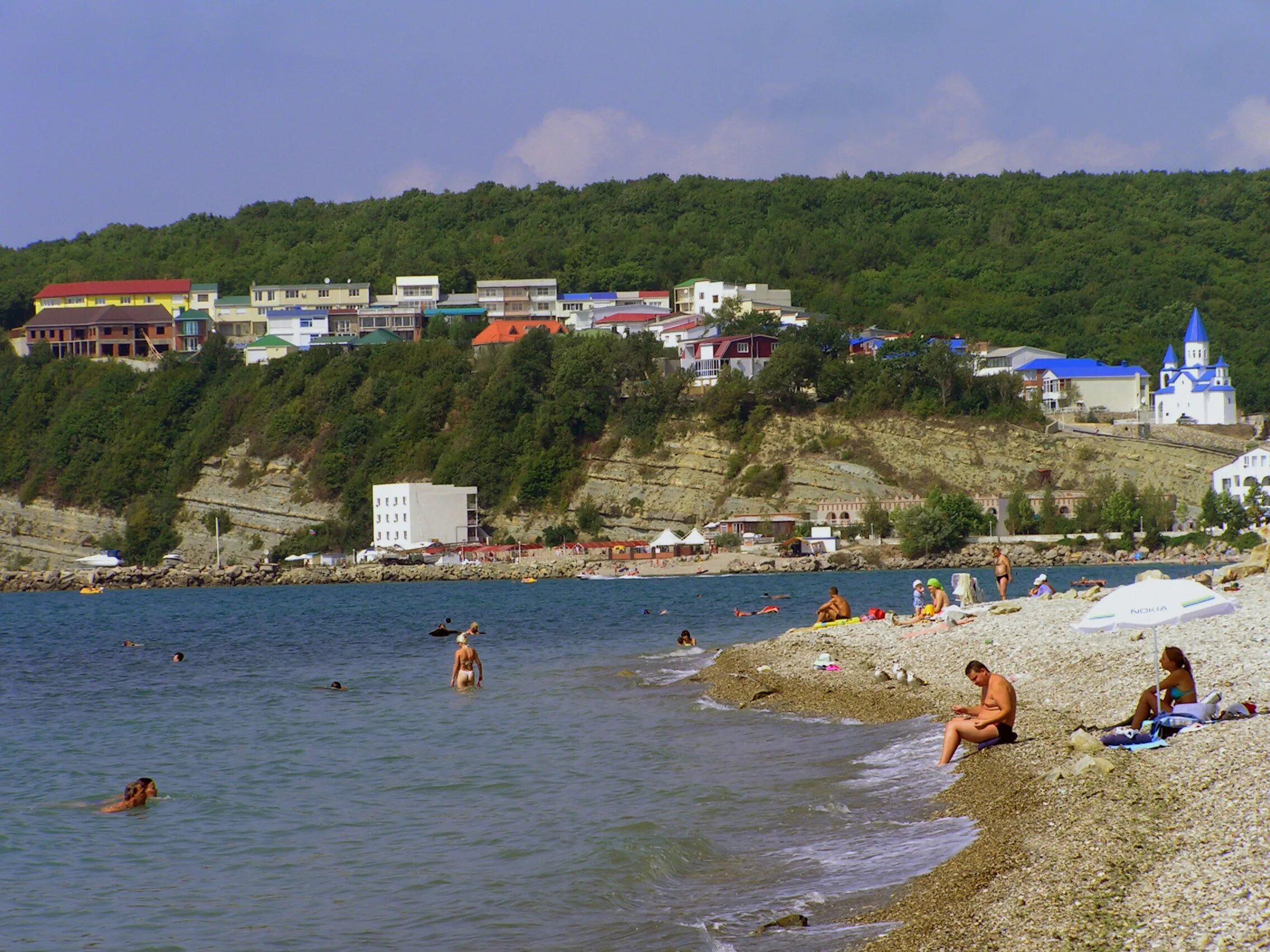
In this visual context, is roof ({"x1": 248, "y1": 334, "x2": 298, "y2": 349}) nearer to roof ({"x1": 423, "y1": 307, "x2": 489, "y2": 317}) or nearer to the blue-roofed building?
roof ({"x1": 423, "y1": 307, "x2": 489, "y2": 317})

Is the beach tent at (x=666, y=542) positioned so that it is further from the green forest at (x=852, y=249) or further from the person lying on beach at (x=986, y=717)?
the person lying on beach at (x=986, y=717)

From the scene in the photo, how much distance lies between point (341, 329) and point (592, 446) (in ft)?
121

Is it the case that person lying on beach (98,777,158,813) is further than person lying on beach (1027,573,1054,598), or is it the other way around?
person lying on beach (1027,573,1054,598)

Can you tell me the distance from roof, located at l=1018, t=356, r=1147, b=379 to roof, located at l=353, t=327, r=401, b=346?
4825cm

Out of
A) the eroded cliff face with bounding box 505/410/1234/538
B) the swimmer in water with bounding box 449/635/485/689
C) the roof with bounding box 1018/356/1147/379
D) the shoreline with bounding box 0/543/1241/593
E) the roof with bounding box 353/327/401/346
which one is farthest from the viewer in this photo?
the roof with bounding box 353/327/401/346

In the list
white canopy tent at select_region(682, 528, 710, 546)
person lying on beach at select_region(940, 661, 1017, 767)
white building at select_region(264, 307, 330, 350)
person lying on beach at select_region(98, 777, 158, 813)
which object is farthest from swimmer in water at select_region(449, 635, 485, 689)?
white building at select_region(264, 307, 330, 350)

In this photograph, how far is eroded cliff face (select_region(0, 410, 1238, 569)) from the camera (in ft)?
269

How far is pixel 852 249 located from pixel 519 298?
106 feet

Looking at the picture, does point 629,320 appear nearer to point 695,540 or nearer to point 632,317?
point 632,317

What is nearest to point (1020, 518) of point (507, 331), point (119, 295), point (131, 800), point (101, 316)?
point (507, 331)

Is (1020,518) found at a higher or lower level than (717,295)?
lower

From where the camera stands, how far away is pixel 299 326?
120562 millimetres

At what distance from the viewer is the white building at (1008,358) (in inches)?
3693

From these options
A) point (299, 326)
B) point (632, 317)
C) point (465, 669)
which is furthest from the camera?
point (299, 326)
